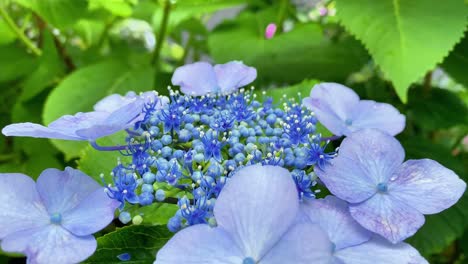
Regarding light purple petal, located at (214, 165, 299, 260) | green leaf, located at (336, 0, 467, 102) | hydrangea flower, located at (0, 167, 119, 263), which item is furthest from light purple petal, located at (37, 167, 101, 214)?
green leaf, located at (336, 0, 467, 102)

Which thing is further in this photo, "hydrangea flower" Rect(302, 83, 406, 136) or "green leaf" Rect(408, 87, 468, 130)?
"green leaf" Rect(408, 87, 468, 130)

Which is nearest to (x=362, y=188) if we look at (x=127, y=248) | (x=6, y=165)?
(x=127, y=248)

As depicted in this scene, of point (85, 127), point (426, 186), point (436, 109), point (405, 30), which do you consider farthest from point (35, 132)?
point (436, 109)

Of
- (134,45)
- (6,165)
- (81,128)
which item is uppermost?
(81,128)

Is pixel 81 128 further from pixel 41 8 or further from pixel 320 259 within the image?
pixel 41 8

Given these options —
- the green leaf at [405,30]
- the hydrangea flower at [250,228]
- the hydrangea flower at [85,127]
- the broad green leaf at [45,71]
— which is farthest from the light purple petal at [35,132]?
the broad green leaf at [45,71]

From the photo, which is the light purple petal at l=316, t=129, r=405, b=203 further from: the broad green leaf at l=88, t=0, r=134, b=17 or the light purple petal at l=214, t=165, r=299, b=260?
the broad green leaf at l=88, t=0, r=134, b=17

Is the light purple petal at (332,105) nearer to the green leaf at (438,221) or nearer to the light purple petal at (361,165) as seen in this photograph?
the light purple petal at (361,165)
